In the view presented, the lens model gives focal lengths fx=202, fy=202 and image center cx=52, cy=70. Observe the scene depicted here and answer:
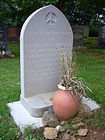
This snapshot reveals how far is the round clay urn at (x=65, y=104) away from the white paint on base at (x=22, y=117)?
307 millimetres

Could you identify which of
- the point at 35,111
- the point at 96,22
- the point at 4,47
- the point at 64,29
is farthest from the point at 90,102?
the point at 96,22

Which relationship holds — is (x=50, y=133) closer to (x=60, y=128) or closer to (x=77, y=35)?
(x=60, y=128)

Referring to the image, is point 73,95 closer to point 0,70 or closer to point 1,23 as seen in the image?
point 0,70

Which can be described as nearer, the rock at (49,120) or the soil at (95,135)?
the soil at (95,135)

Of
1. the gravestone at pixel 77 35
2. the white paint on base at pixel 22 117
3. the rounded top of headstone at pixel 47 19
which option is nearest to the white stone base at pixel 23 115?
the white paint on base at pixel 22 117

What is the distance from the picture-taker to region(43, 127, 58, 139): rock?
259 cm

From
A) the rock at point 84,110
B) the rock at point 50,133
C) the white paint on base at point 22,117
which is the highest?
the rock at point 84,110

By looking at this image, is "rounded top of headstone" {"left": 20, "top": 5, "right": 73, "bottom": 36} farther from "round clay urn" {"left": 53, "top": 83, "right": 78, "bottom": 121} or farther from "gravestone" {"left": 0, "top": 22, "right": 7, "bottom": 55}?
"gravestone" {"left": 0, "top": 22, "right": 7, "bottom": 55}

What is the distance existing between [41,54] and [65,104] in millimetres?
966

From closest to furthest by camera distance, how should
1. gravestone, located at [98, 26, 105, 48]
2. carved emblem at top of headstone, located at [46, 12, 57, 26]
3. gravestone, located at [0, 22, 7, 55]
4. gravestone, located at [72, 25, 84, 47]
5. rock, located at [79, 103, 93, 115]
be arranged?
rock, located at [79, 103, 93, 115]
carved emblem at top of headstone, located at [46, 12, 57, 26]
gravestone, located at [0, 22, 7, 55]
gravestone, located at [72, 25, 84, 47]
gravestone, located at [98, 26, 105, 48]

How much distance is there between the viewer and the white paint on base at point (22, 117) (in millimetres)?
2797

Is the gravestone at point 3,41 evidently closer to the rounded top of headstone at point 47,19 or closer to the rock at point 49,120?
the rounded top of headstone at point 47,19

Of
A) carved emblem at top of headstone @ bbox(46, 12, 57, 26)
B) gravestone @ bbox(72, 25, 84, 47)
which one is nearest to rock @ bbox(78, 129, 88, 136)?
carved emblem at top of headstone @ bbox(46, 12, 57, 26)

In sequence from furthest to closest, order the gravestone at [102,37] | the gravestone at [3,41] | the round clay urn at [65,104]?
the gravestone at [102,37] < the gravestone at [3,41] < the round clay urn at [65,104]
